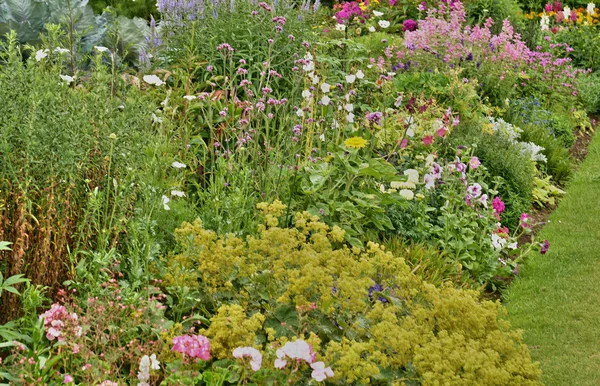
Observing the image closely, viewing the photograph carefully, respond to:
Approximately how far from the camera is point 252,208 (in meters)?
4.90

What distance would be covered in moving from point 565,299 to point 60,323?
379 cm

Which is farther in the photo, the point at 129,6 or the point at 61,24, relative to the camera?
the point at 129,6

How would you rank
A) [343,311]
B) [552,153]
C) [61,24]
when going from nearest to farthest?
[343,311] → [61,24] → [552,153]

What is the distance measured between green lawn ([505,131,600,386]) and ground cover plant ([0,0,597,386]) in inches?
8.5

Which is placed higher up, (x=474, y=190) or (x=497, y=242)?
(x=474, y=190)

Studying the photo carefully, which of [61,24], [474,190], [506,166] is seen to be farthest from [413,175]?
[61,24]

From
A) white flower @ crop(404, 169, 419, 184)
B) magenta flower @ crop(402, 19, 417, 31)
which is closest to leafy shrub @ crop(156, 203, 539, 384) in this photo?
white flower @ crop(404, 169, 419, 184)

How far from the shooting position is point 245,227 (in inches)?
182

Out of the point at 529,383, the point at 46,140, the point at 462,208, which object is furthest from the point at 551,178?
the point at 46,140

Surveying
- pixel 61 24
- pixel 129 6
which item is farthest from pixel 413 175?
pixel 129 6

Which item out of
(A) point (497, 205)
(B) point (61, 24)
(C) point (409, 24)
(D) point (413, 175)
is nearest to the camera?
(D) point (413, 175)

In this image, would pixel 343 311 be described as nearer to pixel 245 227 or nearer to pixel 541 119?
pixel 245 227

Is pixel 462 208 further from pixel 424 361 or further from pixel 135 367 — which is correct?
pixel 135 367

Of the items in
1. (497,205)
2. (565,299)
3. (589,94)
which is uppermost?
(497,205)
